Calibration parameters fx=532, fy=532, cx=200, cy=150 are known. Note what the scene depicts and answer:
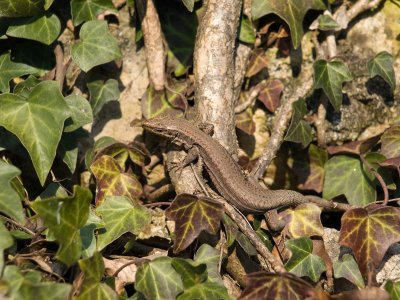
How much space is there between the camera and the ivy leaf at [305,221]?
3506 mm

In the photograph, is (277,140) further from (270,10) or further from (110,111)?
(110,111)

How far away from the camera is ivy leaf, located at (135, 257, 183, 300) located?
2.93 meters

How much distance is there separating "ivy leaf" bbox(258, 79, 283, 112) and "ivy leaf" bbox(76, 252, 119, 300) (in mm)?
1930

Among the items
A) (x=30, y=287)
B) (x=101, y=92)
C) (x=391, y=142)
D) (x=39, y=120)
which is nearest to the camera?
(x=30, y=287)

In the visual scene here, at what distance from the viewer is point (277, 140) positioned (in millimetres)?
3977

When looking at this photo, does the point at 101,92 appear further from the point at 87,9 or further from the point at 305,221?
the point at 305,221

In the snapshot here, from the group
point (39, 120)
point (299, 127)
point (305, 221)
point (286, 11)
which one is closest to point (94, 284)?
point (39, 120)

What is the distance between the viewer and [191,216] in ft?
10.3

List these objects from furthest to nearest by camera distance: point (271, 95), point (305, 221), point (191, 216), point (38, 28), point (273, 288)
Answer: point (271, 95) < point (38, 28) < point (305, 221) < point (191, 216) < point (273, 288)

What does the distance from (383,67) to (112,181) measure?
2.17 m

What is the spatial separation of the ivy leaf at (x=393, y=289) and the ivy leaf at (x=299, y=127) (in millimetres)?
1217

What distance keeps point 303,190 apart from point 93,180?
1.66m

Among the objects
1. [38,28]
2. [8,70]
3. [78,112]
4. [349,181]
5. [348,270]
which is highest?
[38,28]

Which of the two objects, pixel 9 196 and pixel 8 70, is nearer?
pixel 9 196
